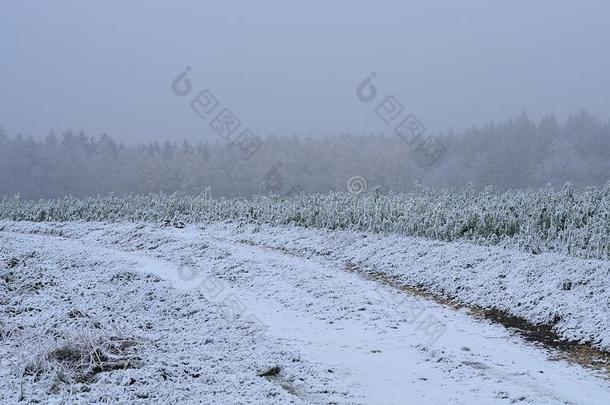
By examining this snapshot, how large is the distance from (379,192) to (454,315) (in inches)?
577

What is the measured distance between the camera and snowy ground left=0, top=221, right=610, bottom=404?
6949mm

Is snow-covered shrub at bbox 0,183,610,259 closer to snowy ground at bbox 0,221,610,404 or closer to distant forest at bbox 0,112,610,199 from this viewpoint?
snowy ground at bbox 0,221,610,404

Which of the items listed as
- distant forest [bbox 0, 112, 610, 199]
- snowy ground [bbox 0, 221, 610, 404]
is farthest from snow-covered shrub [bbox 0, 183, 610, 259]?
distant forest [bbox 0, 112, 610, 199]

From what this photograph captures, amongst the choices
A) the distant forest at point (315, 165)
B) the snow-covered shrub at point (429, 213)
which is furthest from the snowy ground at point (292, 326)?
the distant forest at point (315, 165)

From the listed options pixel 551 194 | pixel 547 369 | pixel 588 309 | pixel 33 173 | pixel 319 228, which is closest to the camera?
pixel 547 369

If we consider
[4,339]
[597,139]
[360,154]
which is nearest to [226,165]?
[360,154]

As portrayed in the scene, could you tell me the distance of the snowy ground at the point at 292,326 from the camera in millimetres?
6949

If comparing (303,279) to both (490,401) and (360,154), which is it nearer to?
(490,401)

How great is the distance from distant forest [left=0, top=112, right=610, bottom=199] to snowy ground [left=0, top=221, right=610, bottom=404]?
62428 millimetres

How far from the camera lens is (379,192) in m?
25.2

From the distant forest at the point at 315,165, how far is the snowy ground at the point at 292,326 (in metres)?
62.4

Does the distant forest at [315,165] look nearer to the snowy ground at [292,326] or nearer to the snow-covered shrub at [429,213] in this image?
the snow-covered shrub at [429,213]

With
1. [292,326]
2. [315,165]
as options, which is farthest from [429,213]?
[315,165]

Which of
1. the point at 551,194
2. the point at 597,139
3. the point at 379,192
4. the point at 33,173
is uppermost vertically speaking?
the point at 33,173
